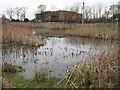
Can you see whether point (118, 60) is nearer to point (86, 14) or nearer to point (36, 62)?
point (36, 62)

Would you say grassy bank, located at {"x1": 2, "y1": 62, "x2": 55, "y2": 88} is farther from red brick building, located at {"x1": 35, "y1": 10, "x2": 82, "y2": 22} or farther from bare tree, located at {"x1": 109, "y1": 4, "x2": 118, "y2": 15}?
red brick building, located at {"x1": 35, "y1": 10, "x2": 82, "y2": 22}

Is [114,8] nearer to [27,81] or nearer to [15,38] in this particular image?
[15,38]

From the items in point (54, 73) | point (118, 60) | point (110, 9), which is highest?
point (110, 9)

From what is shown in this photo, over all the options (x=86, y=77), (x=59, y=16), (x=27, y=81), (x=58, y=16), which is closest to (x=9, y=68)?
(x=27, y=81)

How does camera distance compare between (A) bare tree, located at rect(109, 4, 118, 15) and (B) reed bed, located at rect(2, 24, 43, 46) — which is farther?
(A) bare tree, located at rect(109, 4, 118, 15)

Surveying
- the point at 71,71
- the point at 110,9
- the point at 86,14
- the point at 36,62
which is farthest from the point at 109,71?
the point at 86,14

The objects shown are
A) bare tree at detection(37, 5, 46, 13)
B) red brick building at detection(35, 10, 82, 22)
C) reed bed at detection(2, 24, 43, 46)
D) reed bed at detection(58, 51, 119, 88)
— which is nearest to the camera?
reed bed at detection(58, 51, 119, 88)

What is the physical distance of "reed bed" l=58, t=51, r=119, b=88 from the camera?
519 cm

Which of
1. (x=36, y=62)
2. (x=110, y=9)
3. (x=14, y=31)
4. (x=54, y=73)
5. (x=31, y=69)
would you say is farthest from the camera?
(x=110, y=9)

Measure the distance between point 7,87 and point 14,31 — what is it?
27.2ft

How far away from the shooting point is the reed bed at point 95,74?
17.0ft

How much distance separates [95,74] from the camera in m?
5.29

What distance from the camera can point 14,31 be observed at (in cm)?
1302

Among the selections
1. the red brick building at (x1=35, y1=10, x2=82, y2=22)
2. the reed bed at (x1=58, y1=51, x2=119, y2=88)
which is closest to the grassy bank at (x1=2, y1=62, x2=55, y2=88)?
the reed bed at (x1=58, y1=51, x2=119, y2=88)
